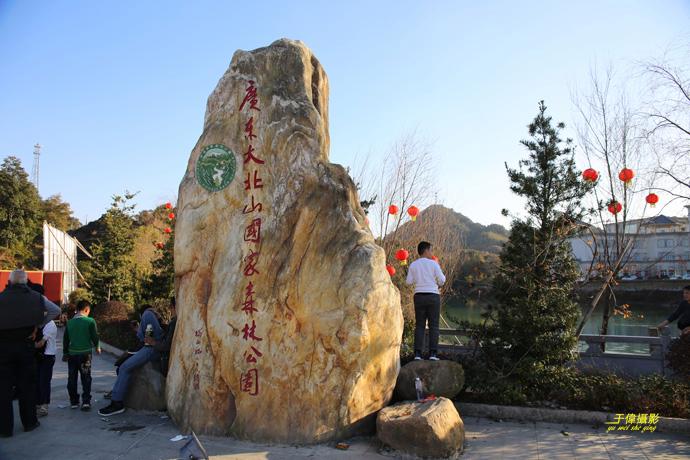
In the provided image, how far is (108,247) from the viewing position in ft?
47.0

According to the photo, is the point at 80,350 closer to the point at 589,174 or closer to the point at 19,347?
the point at 19,347

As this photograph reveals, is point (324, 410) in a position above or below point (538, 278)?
below

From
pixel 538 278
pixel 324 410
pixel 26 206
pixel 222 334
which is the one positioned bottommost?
pixel 324 410

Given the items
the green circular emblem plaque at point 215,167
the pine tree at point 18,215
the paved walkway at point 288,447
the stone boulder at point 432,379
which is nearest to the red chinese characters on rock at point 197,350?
the paved walkway at point 288,447

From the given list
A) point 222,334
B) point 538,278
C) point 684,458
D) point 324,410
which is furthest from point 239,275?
point 684,458

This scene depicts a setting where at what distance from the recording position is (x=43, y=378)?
6.03 m

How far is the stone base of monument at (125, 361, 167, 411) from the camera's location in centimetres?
620

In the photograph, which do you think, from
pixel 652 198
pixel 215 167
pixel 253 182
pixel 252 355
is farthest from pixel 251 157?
pixel 652 198

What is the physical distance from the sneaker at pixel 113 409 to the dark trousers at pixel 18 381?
0.72 metres

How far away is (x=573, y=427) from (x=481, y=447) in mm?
1378

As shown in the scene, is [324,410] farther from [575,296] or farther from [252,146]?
[575,296]

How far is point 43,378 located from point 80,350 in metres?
0.51

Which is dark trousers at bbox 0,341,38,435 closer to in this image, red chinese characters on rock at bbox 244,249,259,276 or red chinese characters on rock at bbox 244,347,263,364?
red chinese characters on rock at bbox 244,347,263,364

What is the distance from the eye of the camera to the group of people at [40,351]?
5207mm
